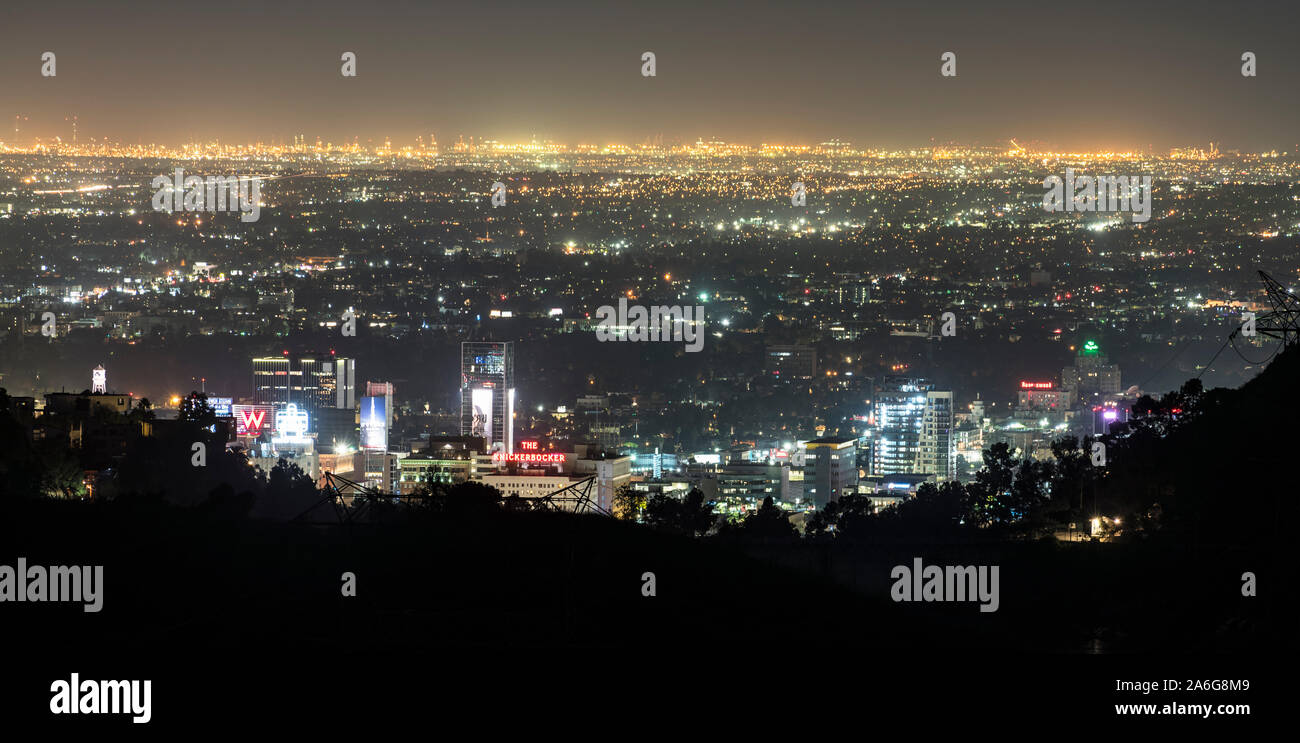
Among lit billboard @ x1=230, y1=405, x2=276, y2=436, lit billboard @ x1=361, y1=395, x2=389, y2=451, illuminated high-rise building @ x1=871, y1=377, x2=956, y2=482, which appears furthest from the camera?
lit billboard @ x1=361, y1=395, x2=389, y2=451

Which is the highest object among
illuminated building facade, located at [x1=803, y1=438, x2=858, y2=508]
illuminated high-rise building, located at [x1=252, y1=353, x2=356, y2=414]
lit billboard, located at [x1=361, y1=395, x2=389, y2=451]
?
illuminated high-rise building, located at [x1=252, y1=353, x2=356, y2=414]

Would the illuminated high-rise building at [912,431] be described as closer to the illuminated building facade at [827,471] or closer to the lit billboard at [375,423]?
the illuminated building facade at [827,471]

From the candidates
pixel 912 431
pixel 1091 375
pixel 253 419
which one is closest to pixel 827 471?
pixel 912 431

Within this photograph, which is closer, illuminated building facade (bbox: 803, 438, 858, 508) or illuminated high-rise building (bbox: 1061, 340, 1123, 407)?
illuminated building facade (bbox: 803, 438, 858, 508)

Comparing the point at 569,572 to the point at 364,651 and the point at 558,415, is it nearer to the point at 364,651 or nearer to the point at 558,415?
the point at 364,651

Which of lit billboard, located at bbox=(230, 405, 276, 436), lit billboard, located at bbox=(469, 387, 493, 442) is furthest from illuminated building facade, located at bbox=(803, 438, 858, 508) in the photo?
lit billboard, located at bbox=(230, 405, 276, 436)

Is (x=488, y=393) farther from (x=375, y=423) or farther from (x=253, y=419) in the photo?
(x=253, y=419)

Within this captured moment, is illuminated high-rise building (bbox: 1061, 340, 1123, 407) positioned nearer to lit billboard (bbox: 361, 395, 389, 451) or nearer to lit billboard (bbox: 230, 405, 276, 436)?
lit billboard (bbox: 361, 395, 389, 451)

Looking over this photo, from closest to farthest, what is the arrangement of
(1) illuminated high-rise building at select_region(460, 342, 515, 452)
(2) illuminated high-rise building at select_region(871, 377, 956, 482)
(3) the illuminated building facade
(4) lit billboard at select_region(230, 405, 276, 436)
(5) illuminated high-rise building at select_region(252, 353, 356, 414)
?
(3) the illuminated building facade, (2) illuminated high-rise building at select_region(871, 377, 956, 482), (4) lit billboard at select_region(230, 405, 276, 436), (1) illuminated high-rise building at select_region(460, 342, 515, 452), (5) illuminated high-rise building at select_region(252, 353, 356, 414)
